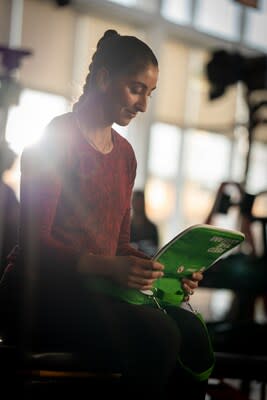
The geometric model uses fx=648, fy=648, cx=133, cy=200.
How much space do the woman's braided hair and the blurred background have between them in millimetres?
2913

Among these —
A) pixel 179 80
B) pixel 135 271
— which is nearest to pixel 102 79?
pixel 135 271

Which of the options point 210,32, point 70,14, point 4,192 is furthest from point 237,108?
point 4,192

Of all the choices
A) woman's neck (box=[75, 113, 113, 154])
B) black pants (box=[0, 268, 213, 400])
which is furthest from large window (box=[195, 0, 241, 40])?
black pants (box=[0, 268, 213, 400])

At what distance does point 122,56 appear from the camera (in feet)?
3.96

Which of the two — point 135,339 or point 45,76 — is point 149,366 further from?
point 45,76

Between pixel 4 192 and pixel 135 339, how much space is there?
61.4 inches

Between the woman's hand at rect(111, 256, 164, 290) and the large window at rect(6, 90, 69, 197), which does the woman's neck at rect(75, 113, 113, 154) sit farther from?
the woman's hand at rect(111, 256, 164, 290)

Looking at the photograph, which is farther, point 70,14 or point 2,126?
point 70,14

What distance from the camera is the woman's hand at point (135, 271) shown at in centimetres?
107

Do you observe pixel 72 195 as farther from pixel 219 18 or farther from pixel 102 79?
pixel 219 18

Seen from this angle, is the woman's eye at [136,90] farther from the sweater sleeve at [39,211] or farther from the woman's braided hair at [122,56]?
the sweater sleeve at [39,211]

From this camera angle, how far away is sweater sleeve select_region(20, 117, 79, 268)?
1121 mm

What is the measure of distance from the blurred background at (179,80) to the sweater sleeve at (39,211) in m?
3.05

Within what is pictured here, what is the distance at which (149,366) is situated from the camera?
1093 mm
